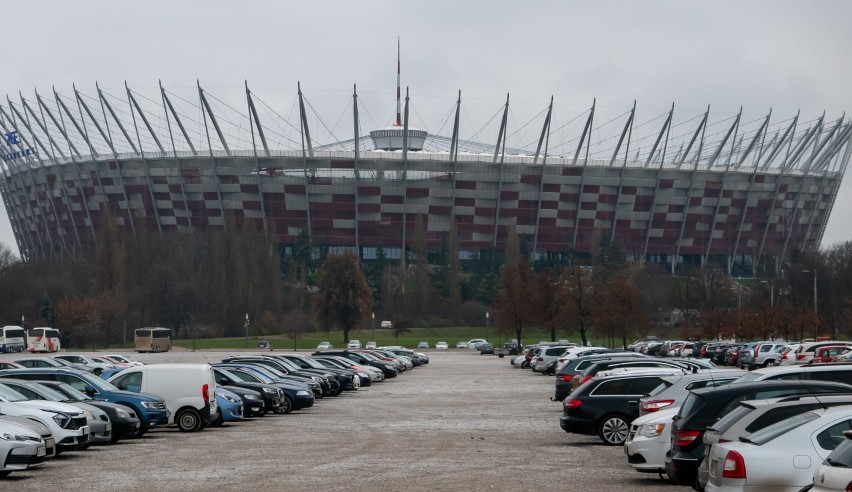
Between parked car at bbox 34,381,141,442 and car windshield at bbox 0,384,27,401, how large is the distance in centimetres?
139

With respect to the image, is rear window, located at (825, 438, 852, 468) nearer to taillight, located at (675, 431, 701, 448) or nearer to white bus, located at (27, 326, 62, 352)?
taillight, located at (675, 431, 701, 448)

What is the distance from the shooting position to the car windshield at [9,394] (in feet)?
71.8

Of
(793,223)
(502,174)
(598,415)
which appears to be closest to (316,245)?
(502,174)

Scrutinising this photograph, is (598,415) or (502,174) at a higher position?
(502,174)

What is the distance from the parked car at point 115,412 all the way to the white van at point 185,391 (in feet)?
6.28

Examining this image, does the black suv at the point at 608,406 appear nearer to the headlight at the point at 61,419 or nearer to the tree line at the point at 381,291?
the headlight at the point at 61,419

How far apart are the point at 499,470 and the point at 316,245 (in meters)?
110

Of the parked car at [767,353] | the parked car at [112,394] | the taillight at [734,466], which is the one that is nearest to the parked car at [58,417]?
the parked car at [112,394]

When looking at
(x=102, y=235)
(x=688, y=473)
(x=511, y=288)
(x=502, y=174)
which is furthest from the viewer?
(x=502, y=174)

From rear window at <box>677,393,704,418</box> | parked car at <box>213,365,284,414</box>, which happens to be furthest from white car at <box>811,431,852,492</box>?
parked car at <box>213,365,284,414</box>

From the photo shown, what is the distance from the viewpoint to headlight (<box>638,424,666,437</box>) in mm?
17359

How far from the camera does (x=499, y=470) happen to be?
60.2 ft

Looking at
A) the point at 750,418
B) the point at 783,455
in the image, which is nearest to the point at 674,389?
the point at 750,418

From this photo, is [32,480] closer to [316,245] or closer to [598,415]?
[598,415]
